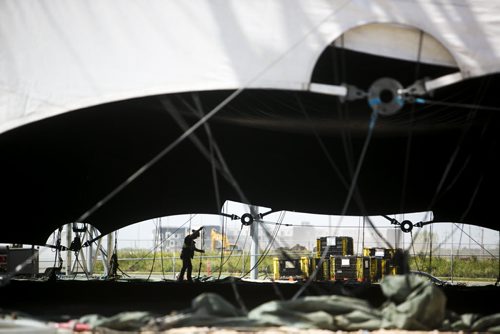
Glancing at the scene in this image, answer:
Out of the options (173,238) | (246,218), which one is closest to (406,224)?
(246,218)

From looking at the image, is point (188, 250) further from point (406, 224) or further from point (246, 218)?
point (406, 224)

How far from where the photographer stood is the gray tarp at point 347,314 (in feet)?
20.0

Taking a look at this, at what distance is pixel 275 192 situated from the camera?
14.9 metres

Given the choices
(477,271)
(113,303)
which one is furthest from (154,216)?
(477,271)

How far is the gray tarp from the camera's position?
6.10 meters

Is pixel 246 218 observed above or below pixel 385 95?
below

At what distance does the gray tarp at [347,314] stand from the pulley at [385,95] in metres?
1.81

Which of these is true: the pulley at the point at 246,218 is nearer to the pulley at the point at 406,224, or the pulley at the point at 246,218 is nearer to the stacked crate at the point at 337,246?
the pulley at the point at 406,224

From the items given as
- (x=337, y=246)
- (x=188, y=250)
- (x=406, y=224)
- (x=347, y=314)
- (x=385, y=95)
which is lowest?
(x=347, y=314)

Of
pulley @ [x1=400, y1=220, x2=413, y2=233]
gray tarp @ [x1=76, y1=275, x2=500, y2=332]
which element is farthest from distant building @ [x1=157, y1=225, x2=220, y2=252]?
gray tarp @ [x1=76, y1=275, x2=500, y2=332]

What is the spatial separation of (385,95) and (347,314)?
7.78ft

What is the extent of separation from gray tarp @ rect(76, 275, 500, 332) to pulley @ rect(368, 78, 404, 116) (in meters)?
1.81

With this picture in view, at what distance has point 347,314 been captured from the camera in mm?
6383

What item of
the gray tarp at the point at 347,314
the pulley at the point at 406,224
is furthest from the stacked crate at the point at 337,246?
the gray tarp at the point at 347,314
